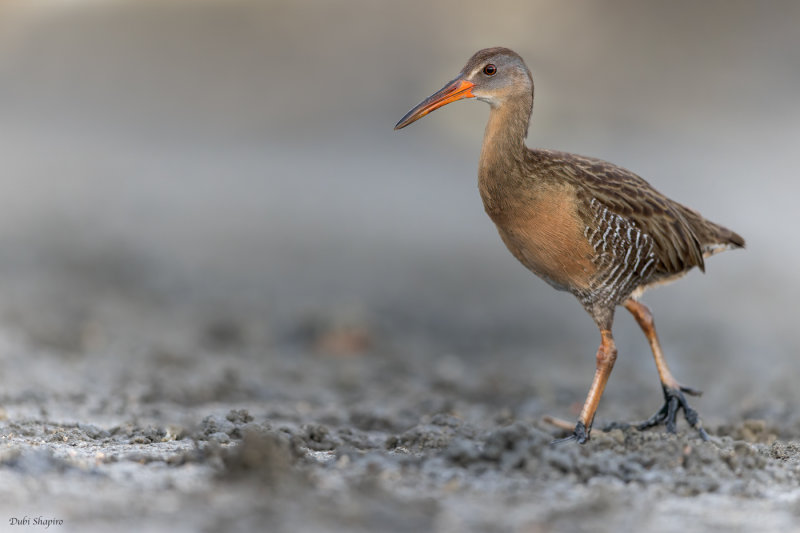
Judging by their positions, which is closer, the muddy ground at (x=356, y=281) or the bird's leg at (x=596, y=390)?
the muddy ground at (x=356, y=281)

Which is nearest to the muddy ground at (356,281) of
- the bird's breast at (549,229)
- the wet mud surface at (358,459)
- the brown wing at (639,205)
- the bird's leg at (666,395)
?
the wet mud surface at (358,459)

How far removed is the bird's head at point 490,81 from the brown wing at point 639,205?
1.60 ft

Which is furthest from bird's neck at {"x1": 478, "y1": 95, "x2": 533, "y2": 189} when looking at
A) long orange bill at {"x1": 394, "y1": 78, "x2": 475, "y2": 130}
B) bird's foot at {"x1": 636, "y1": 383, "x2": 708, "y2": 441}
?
bird's foot at {"x1": 636, "y1": 383, "x2": 708, "y2": 441}

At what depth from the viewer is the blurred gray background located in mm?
12547

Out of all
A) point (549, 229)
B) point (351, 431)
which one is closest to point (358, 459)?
point (351, 431)

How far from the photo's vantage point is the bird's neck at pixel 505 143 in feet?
20.8

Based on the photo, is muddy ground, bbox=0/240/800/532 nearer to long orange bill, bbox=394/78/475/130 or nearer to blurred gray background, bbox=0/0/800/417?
blurred gray background, bbox=0/0/800/417

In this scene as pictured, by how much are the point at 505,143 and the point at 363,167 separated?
53.7 ft

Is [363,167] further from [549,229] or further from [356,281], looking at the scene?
[549,229]

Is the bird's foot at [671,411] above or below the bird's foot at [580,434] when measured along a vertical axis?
above

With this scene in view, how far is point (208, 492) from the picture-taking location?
455 centimetres

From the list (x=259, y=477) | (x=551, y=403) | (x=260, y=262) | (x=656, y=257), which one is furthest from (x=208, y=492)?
(x=260, y=262)

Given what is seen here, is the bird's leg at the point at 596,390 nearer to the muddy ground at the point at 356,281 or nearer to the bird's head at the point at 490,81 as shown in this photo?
the muddy ground at the point at 356,281

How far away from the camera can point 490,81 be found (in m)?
6.56
